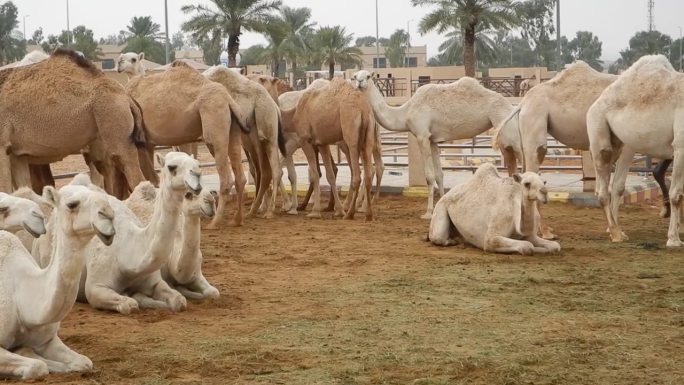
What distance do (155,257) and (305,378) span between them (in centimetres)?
200

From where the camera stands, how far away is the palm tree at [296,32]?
190 ft

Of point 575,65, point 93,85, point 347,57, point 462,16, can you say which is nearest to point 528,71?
point 347,57

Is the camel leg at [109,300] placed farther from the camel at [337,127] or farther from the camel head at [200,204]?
the camel at [337,127]

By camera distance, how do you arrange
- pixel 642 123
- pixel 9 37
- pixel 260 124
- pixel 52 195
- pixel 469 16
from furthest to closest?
1. pixel 9 37
2. pixel 469 16
3. pixel 260 124
4. pixel 642 123
5. pixel 52 195

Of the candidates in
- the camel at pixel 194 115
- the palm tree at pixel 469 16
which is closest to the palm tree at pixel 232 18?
the palm tree at pixel 469 16

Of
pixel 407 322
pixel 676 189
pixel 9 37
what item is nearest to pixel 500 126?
pixel 676 189

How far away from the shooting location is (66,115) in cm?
1116

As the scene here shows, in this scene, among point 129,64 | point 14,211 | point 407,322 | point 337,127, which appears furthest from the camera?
point 129,64

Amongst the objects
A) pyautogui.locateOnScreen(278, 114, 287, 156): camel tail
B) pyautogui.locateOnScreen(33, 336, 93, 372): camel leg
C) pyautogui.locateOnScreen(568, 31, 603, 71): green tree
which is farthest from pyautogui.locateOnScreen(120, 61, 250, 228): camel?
pyautogui.locateOnScreen(568, 31, 603, 71): green tree

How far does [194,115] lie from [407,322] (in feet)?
21.9

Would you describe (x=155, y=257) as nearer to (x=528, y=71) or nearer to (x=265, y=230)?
(x=265, y=230)

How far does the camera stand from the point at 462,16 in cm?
4091

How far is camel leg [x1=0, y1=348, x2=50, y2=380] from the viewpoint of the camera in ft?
19.3

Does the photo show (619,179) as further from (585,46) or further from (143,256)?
(585,46)
